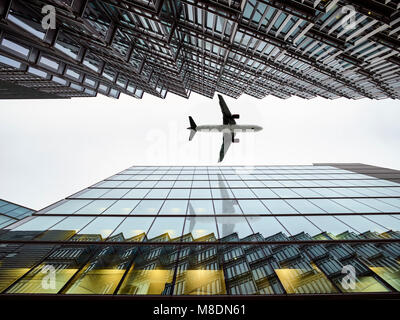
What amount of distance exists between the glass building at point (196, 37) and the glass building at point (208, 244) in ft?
39.8

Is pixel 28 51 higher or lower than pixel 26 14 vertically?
lower

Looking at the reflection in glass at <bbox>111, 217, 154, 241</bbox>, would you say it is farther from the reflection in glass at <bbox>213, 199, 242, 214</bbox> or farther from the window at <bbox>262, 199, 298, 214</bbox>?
the window at <bbox>262, 199, 298, 214</bbox>

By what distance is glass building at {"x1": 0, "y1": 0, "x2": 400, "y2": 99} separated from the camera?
12.7 metres

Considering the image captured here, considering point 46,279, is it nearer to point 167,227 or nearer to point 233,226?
point 167,227

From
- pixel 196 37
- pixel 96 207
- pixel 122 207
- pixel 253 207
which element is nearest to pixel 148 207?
pixel 122 207

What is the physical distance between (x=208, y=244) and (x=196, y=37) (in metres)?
22.5

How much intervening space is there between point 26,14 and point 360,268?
22623 millimetres

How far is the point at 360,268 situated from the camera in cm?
698

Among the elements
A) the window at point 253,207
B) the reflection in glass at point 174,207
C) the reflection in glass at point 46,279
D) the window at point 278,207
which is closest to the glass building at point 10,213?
the reflection in glass at point 46,279

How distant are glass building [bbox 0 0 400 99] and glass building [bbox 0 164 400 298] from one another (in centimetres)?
1213

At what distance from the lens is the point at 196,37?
21.2 meters

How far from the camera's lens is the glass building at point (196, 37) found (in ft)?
41.8
